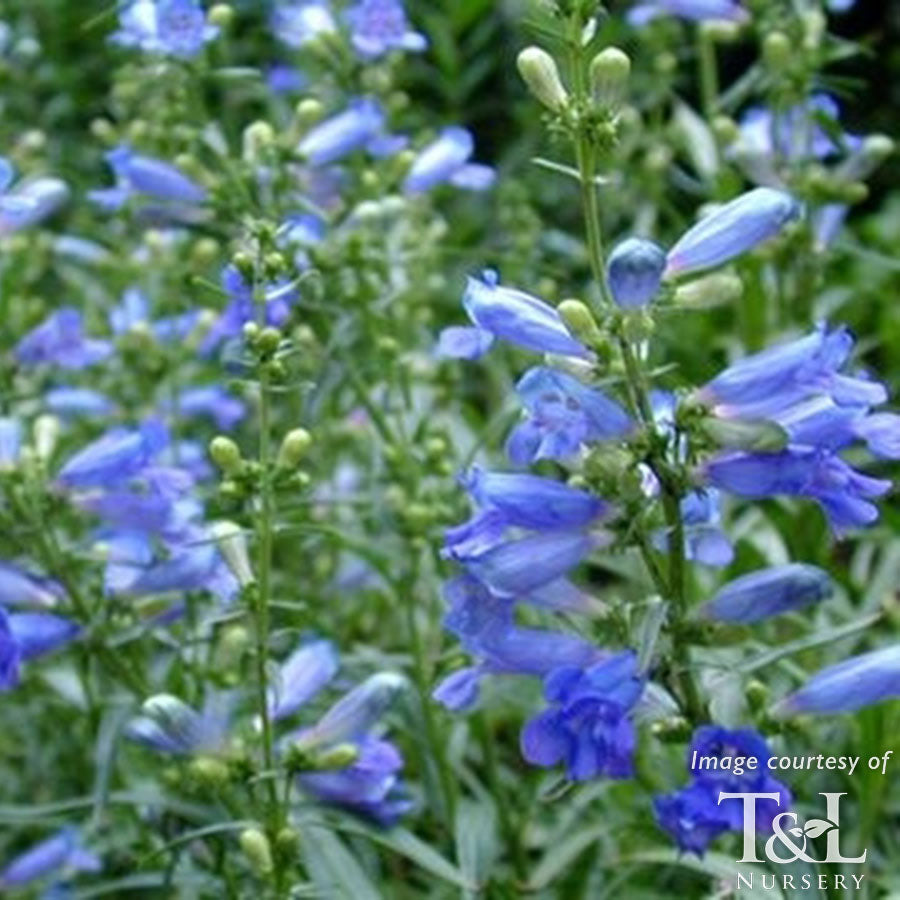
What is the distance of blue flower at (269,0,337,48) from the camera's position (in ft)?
13.5

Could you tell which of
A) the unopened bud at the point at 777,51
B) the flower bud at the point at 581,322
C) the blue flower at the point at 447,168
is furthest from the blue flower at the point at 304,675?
the unopened bud at the point at 777,51

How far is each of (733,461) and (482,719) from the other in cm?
147

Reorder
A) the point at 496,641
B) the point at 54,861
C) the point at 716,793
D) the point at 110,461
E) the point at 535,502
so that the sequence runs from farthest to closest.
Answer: the point at 54,861
the point at 110,461
the point at 496,641
the point at 535,502
the point at 716,793

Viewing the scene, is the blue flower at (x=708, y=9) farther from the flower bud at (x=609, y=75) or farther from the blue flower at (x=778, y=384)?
the blue flower at (x=778, y=384)

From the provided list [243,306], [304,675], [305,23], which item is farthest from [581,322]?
[305,23]

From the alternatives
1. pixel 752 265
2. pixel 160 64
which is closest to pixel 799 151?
pixel 752 265

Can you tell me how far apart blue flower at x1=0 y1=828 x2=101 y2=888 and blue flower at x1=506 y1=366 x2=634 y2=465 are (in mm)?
1816

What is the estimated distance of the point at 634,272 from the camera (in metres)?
2.36

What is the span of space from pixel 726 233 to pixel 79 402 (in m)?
2.02

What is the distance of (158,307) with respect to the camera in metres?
4.73

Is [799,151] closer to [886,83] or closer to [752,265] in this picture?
[752,265]

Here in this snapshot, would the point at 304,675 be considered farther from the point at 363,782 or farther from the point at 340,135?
the point at 340,135

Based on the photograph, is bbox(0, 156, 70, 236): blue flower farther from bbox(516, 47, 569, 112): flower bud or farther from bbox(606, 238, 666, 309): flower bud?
bbox(606, 238, 666, 309): flower bud

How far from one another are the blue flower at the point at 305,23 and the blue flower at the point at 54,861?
1647 millimetres
